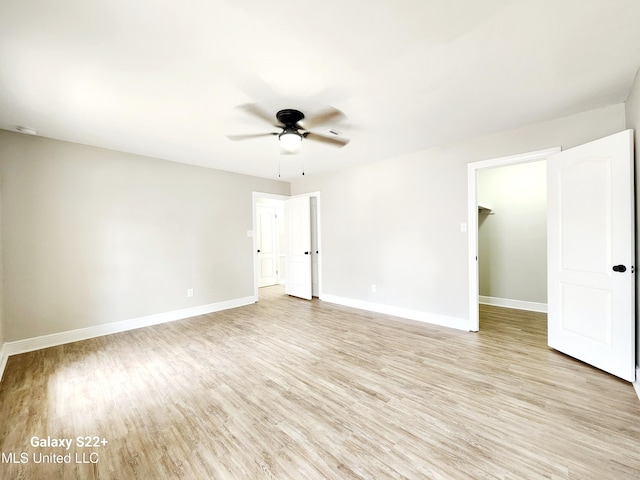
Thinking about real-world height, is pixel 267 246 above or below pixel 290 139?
below

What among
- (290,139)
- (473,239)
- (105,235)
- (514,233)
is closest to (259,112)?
(290,139)

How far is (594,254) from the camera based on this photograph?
2473mm

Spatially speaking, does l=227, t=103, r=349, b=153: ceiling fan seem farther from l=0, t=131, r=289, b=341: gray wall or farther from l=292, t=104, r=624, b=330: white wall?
l=0, t=131, r=289, b=341: gray wall

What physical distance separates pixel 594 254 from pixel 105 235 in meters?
5.64

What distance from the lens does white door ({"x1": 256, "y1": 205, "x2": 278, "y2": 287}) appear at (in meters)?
6.96

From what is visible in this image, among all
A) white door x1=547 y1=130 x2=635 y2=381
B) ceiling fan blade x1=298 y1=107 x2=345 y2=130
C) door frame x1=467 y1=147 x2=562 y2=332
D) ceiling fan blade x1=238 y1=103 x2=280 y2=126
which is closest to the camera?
white door x1=547 y1=130 x2=635 y2=381

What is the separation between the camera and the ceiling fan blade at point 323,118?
2.59 m

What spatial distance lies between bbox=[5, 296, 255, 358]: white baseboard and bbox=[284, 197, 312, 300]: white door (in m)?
1.36

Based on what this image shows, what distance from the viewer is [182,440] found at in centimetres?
169

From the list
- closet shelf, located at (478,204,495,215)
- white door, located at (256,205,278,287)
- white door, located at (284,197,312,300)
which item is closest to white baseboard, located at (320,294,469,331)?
white door, located at (284,197,312,300)

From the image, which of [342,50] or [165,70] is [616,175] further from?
[165,70]

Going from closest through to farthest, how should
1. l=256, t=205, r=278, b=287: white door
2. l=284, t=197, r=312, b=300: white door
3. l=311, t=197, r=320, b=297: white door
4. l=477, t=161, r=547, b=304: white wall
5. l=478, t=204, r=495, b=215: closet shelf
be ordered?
l=477, t=161, r=547, b=304: white wall → l=478, t=204, r=495, b=215: closet shelf → l=284, t=197, r=312, b=300: white door → l=311, t=197, r=320, b=297: white door → l=256, t=205, r=278, b=287: white door

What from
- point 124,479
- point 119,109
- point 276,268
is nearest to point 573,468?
point 124,479

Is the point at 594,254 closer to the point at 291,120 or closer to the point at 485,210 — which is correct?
the point at 485,210
